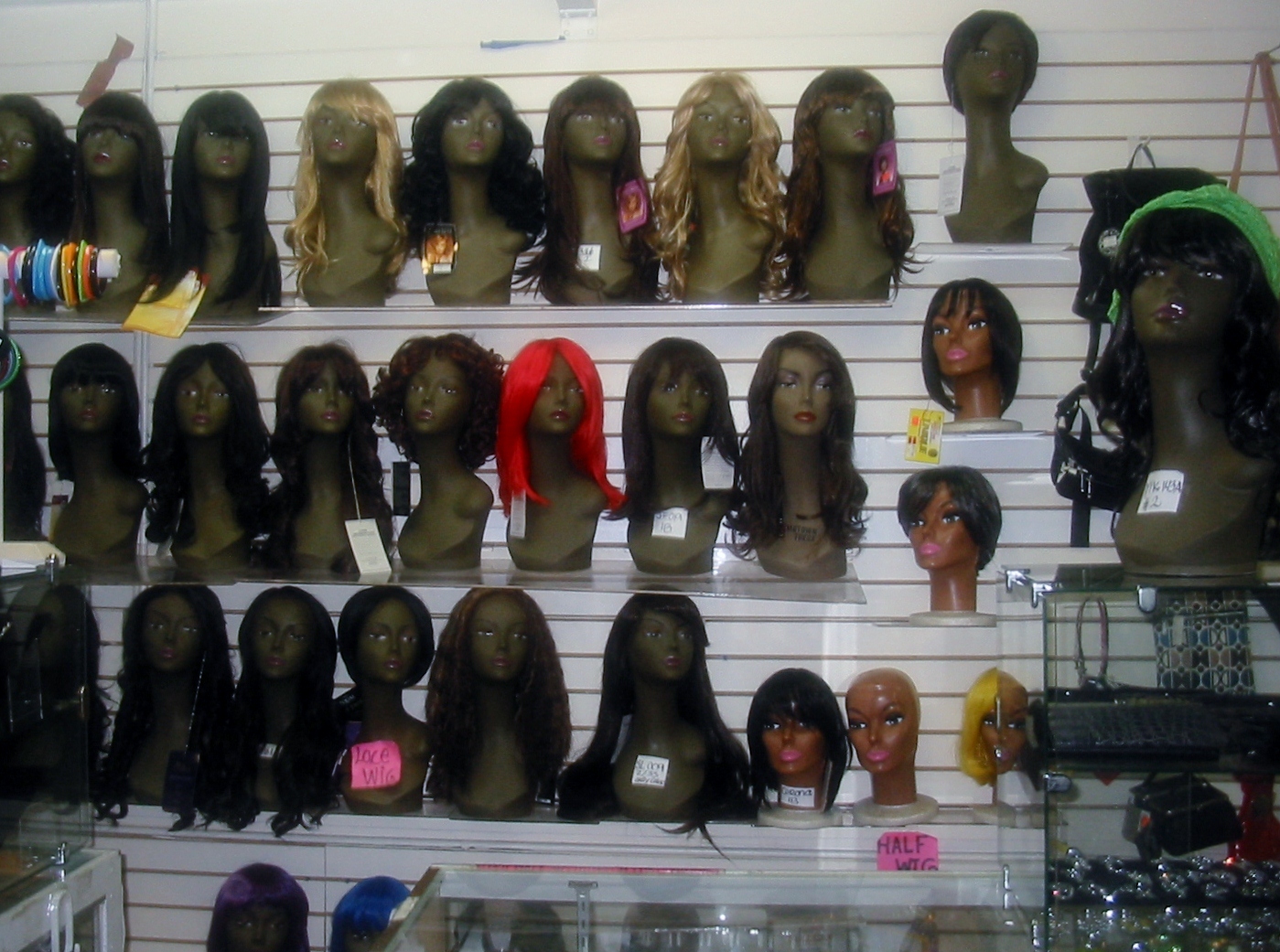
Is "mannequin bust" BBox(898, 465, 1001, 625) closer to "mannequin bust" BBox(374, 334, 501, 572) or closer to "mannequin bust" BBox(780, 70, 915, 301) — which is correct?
"mannequin bust" BBox(780, 70, 915, 301)

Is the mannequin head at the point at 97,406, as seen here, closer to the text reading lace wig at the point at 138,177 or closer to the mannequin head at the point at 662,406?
the text reading lace wig at the point at 138,177

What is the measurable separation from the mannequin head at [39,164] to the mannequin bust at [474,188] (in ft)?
3.15

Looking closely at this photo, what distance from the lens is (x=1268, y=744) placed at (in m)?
1.97

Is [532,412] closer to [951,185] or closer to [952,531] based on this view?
[952,531]

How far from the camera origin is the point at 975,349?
8.16 feet

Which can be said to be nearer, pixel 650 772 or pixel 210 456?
pixel 650 772

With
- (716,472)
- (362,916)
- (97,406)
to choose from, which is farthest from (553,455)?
(362,916)

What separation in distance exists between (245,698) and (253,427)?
0.71 m

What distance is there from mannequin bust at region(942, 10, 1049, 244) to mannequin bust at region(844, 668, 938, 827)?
3.80 ft

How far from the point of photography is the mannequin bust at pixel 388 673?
2.52 metres

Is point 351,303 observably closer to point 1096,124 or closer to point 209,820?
point 209,820

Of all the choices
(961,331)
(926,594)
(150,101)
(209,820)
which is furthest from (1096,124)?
(209,820)

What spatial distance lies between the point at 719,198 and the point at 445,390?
834mm

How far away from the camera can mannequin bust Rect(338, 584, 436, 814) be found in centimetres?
252
